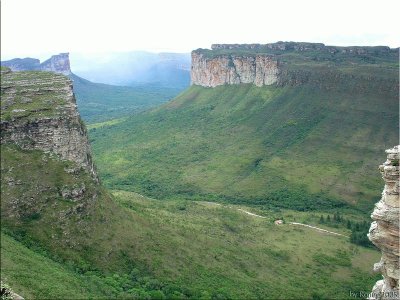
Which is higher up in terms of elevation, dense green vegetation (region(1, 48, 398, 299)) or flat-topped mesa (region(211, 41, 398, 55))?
flat-topped mesa (region(211, 41, 398, 55))

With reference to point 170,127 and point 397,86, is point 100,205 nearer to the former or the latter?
point 397,86

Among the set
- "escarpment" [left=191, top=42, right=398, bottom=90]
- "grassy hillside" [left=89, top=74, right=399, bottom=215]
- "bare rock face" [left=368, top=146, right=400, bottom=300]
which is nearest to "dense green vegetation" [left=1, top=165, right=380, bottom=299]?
"bare rock face" [left=368, top=146, right=400, bottom=300]

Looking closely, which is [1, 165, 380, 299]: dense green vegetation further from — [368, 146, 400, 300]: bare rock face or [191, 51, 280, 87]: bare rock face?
[191, 51, 280, 87]: bare rock face

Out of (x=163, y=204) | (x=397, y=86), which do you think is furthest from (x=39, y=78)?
(x=397, y=86)

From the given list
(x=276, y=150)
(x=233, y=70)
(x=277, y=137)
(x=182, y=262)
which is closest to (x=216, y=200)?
(x=276, y=150)

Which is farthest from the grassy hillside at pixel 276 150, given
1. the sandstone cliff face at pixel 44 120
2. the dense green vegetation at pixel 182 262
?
the sandstone cliff face at pixel 44 120

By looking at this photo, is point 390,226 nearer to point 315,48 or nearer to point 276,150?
Answer: point 276,150

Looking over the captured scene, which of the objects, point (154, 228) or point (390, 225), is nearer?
point (390, 225)
